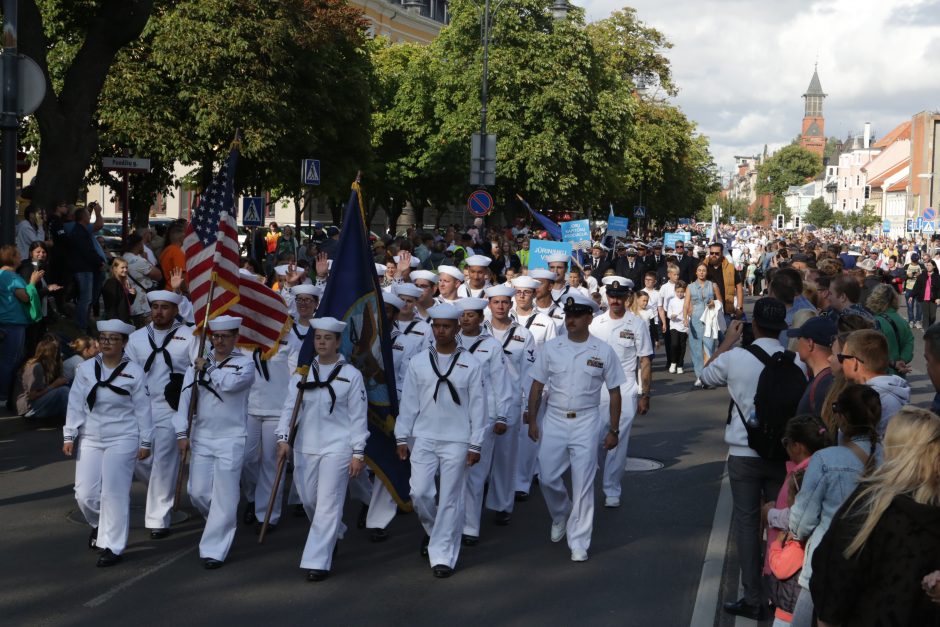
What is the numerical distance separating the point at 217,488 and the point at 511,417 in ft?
8.81

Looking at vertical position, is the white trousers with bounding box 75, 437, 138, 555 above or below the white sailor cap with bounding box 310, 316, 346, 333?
below

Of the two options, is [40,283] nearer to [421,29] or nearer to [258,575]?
[258,575]

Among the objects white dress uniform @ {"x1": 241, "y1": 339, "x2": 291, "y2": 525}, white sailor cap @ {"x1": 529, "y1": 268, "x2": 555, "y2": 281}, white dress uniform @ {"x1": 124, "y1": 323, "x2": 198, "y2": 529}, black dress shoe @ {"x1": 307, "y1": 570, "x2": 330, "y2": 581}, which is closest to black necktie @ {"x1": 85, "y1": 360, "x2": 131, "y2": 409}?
white dress uniform @ {"x1": 124, "y1": 323, "x2": 198, "y2": 529}

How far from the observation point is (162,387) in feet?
30.6

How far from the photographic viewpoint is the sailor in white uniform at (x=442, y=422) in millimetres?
8375

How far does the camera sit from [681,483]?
11227 millimetres

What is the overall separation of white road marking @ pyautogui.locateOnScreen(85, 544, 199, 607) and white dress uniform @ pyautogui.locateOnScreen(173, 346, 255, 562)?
22 cm

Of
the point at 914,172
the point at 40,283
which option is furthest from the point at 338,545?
the point at 914,172

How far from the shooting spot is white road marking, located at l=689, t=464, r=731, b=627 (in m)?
7.22

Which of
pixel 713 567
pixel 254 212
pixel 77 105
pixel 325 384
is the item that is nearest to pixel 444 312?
pixel 325 384

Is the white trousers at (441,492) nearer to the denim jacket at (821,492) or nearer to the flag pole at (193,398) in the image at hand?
the flag pole at (193,398)

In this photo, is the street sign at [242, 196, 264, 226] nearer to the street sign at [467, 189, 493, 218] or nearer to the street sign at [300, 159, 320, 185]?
the street sign at [300, 159, 320, 185]

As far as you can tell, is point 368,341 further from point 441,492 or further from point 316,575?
point 316,575

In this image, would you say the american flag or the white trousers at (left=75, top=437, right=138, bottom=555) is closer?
the white trousers at (left=75, top=437, right=138, bottom=555)
